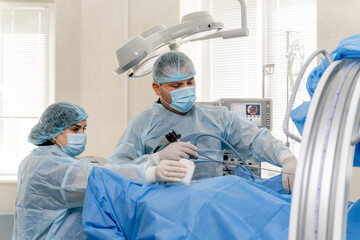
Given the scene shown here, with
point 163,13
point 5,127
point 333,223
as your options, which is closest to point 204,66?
point 163,13

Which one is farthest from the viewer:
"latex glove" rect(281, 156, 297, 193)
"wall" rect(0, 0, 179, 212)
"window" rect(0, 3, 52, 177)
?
"window" rect(0, 3, 52, 177)

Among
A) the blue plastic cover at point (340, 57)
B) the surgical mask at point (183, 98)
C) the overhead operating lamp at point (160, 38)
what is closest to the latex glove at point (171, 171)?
the blue plastic cover at point (340, 57)

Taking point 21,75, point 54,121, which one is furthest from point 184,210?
point 21,75

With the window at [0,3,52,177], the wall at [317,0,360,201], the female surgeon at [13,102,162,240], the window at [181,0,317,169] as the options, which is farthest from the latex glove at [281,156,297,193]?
the window at [0,3,52,177]

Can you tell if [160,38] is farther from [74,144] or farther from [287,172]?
[287,172]

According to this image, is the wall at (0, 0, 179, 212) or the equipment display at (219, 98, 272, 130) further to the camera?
the wall at (0, 0, 179, 212)

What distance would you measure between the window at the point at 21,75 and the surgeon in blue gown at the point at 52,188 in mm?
2448

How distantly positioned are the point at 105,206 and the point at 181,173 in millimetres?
253

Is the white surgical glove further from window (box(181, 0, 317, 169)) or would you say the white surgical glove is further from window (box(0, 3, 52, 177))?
window (box(0, 3, 52, 177))

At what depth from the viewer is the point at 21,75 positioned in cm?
421

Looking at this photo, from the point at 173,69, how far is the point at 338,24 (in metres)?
1.58

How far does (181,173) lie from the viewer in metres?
1.36

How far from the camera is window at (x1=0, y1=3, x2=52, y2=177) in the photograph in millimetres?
4172

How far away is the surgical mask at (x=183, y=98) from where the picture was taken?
194cm
